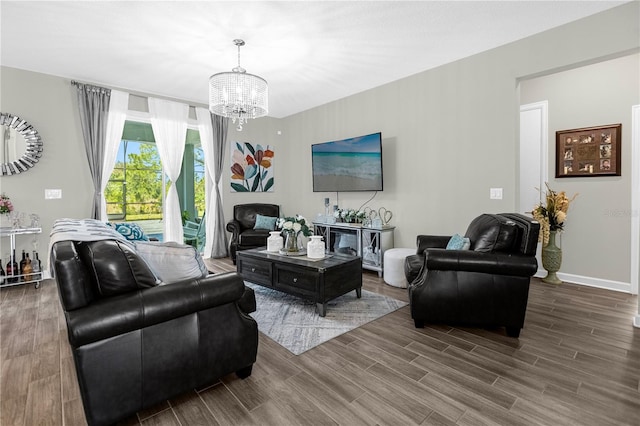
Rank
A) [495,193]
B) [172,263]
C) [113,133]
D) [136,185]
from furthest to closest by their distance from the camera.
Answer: [136,185] → [113,133] → [495,193] → [172,263]

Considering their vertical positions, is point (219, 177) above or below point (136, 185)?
above

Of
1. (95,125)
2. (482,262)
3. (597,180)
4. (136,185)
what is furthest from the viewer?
(136,185)

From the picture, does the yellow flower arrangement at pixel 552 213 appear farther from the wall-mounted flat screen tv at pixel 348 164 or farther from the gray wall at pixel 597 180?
the wall-mounted flat screen tv at pixel 348 164

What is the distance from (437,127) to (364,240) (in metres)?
1.84

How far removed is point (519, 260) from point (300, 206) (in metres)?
4.46

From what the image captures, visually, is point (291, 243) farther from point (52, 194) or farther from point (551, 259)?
point (52, 194)

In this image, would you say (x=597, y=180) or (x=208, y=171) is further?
(x=208, y=171)

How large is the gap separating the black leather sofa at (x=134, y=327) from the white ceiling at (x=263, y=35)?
2.40m

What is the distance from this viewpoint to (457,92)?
403 centimetres

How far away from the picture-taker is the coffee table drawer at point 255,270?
335cm

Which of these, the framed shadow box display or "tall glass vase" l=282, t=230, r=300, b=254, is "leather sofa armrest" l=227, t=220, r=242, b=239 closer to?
"tall glass vase" l=282, t=230, r=300, b=254

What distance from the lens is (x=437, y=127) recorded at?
425 centimetres

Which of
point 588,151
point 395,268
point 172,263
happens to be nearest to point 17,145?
point 172,263

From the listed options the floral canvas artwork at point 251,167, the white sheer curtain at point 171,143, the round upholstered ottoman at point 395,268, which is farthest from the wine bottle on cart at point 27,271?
the round upholstered ottoman at point 395,268
